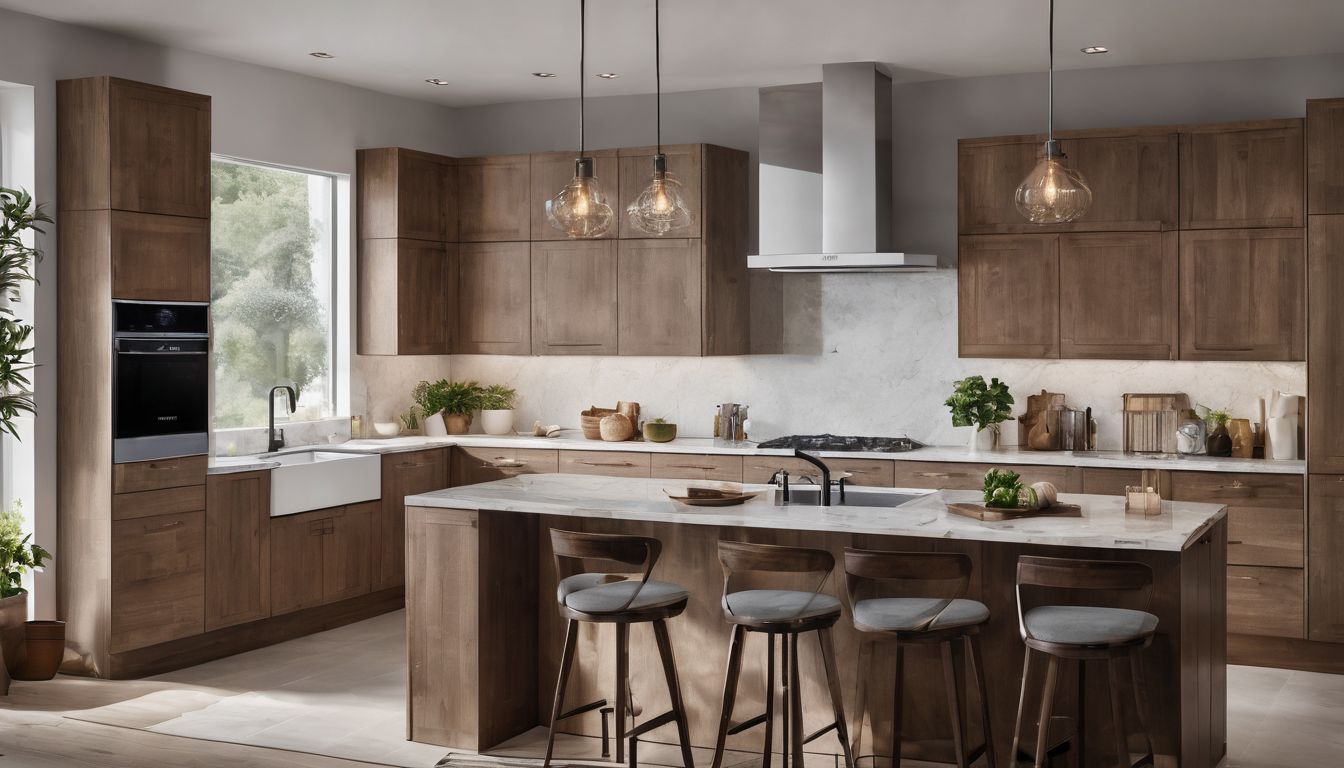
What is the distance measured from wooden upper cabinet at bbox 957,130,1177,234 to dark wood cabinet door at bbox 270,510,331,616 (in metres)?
3.78

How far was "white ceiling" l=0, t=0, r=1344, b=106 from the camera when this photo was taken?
5492 mm

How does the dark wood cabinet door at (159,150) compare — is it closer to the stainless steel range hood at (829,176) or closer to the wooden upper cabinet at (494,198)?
the wooden upper cabinet at (494,198)

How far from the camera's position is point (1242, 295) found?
6.23 metres

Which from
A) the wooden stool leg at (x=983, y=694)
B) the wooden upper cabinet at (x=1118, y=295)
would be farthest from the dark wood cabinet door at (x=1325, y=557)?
the wooden stool leg at (x=983, y=694)

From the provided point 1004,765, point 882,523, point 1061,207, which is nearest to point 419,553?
point 882,523

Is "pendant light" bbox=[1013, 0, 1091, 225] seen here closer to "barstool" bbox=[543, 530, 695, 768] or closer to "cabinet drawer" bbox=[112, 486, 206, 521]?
"barstool" bbox=[543, 530, 695, 768]

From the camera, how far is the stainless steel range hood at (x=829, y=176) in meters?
6.70

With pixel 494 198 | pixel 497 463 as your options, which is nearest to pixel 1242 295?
pixel 497 463

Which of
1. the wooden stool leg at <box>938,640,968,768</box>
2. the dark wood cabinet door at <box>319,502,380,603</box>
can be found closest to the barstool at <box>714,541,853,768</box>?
the wooden stool leg at <box>938,640,968,768</box>

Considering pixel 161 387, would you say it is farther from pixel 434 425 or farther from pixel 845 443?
pixel 845 443

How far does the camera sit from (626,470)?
23.5ft

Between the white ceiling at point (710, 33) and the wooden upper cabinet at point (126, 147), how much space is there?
1.18ft

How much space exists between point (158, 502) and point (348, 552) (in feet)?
4.10

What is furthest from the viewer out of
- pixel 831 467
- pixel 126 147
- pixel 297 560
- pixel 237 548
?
pixel 831 467
